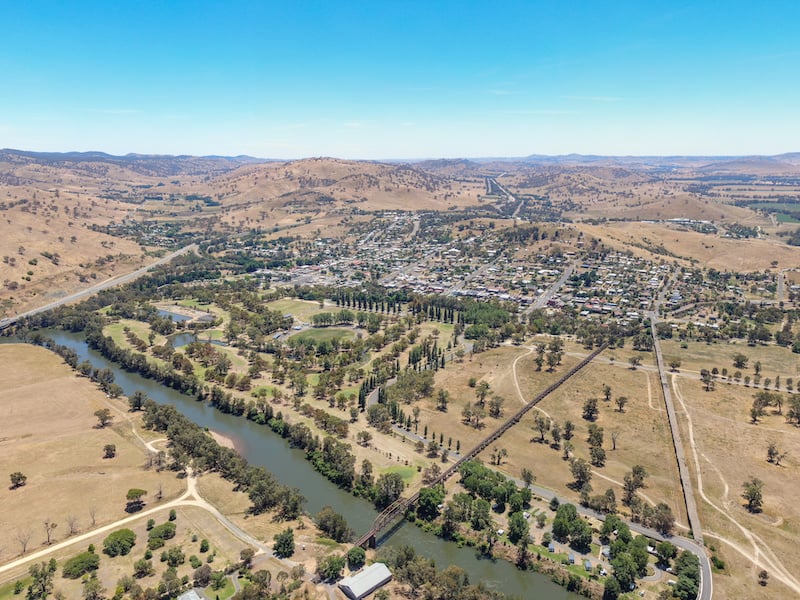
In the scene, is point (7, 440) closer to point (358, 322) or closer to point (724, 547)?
point (358, 322)

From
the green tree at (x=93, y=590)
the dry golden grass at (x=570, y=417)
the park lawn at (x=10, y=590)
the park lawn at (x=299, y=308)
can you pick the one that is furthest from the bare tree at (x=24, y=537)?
the park lawn at (x=299, y=308)

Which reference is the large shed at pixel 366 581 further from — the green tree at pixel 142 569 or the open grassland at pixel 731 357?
the open grassland at pixel 731 357

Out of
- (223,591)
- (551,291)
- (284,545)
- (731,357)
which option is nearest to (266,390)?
(284,545)

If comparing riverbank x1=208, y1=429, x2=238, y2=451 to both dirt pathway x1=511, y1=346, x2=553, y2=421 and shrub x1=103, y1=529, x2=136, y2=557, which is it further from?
dirt pathway x1=511, y1=346, x2=553, y2=421

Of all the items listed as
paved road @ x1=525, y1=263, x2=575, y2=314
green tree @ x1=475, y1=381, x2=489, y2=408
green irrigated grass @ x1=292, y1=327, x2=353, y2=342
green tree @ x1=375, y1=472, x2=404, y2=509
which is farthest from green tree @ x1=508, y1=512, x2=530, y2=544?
paved road @ x1=525, y1=263, x2=575, y2=314

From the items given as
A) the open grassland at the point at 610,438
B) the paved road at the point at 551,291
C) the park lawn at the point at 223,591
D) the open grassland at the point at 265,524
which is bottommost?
the open grassland at the point at 610,438

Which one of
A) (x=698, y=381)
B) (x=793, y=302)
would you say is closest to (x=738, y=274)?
(x=793, y=302)
